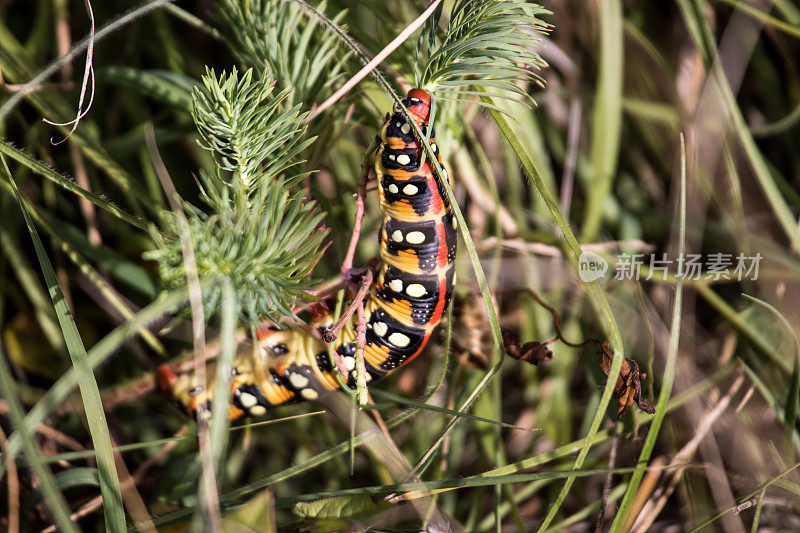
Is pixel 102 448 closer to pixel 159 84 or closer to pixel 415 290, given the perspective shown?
pixel 415 290

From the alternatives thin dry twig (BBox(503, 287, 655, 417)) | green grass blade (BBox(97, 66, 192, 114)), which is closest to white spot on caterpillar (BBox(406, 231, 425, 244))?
thin dry twig (BBox(503, 287, 655, 417))

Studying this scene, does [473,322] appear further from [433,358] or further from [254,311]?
[254,311]

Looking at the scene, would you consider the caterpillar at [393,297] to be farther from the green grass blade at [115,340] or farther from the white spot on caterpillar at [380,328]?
the green grass blade at [115,340]

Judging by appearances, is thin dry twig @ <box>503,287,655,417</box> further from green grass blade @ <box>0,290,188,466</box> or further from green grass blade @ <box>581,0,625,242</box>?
green grass blade @ <box>0,290,188,466</box>

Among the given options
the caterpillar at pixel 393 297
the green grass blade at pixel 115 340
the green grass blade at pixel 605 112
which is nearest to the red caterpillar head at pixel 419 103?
the caterpillar at pixel 393 297

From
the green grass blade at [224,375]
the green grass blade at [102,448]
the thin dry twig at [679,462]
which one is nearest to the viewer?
the green grass blade at [224,375]

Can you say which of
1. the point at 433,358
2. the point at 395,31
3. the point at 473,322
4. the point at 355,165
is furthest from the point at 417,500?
the point at 395,31
